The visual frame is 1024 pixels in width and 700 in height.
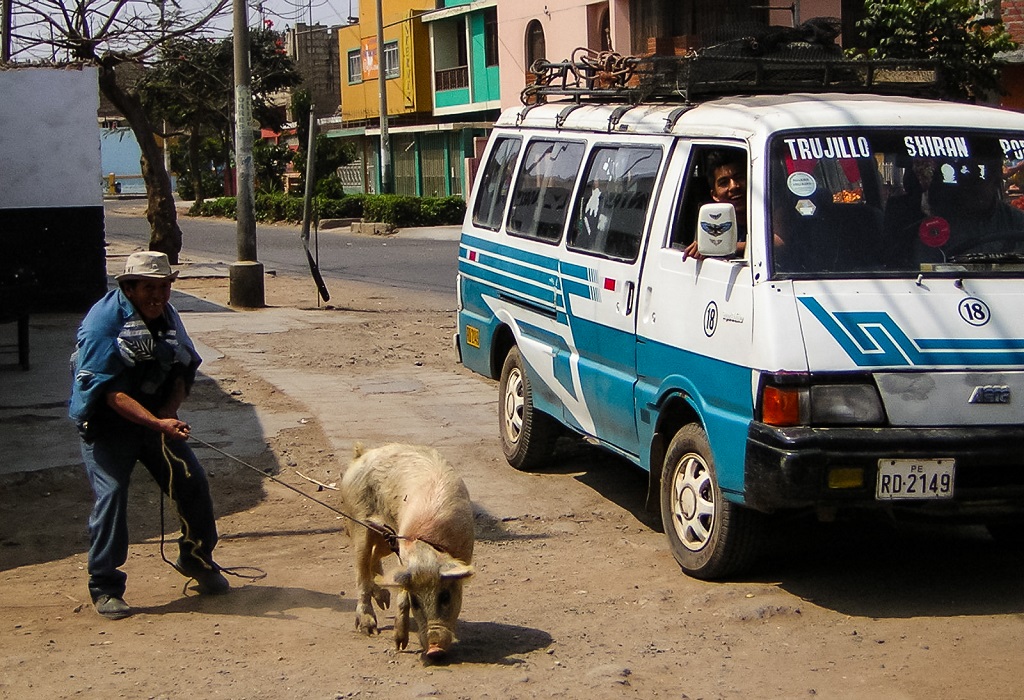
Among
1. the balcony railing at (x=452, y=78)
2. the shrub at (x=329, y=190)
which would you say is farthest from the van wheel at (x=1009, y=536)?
the balcony railing at (x=452, y=78)

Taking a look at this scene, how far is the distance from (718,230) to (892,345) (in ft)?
2.98

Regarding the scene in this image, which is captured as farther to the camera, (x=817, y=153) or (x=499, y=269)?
(x=499, y=269)

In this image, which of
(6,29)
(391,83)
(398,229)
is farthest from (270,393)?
(391,83)

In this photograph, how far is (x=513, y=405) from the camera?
869 centimetres

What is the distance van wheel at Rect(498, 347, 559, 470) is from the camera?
841 centimetres

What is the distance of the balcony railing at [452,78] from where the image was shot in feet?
151

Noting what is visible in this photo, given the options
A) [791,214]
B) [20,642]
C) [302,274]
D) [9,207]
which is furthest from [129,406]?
[302,274]

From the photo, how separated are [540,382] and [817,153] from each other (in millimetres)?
2793

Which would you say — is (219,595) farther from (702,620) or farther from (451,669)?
(702,620)

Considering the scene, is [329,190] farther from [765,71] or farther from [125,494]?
[125,494]

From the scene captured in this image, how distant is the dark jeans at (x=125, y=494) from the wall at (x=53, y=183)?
10.5 meters

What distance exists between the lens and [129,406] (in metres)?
5.73

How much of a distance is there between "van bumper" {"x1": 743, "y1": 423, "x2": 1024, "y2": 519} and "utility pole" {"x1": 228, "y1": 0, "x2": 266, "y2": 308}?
1233 cm

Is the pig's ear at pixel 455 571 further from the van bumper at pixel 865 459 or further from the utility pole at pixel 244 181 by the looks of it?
the utility pole at pixel 244 181
